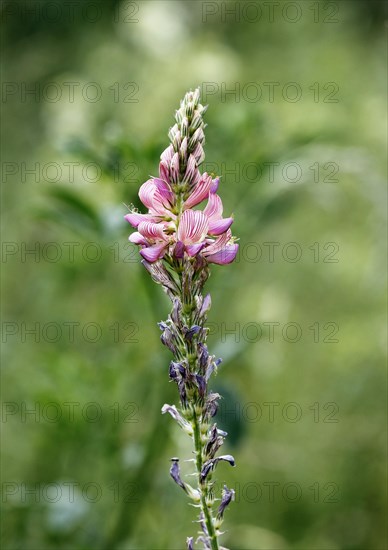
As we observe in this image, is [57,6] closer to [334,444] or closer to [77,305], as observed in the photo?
[77,305]

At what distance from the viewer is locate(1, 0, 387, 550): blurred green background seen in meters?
2.09

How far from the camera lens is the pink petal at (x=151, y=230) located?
102 centimetres

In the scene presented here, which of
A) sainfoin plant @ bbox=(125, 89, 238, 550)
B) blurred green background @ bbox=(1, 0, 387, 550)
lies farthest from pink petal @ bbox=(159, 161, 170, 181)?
blurred green background @ bbox=(1, 0, 387, 550)

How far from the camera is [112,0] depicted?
659cm

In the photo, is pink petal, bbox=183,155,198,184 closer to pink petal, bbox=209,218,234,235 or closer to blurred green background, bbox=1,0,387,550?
pink petal, bbox=209,218,234,235

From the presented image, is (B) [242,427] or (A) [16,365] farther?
(A) [16,365]

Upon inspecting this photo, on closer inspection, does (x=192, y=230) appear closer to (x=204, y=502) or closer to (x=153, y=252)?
(x=153, y=252)

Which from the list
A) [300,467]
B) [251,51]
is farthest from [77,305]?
[251,51]

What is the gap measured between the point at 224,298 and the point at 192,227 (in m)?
1.64

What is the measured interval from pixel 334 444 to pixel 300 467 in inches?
6.1

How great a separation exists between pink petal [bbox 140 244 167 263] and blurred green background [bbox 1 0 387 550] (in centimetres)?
77

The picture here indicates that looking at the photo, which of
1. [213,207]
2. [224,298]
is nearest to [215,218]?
[213,207]

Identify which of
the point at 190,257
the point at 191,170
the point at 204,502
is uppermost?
the point at 191,170

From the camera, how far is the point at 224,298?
2.66m
